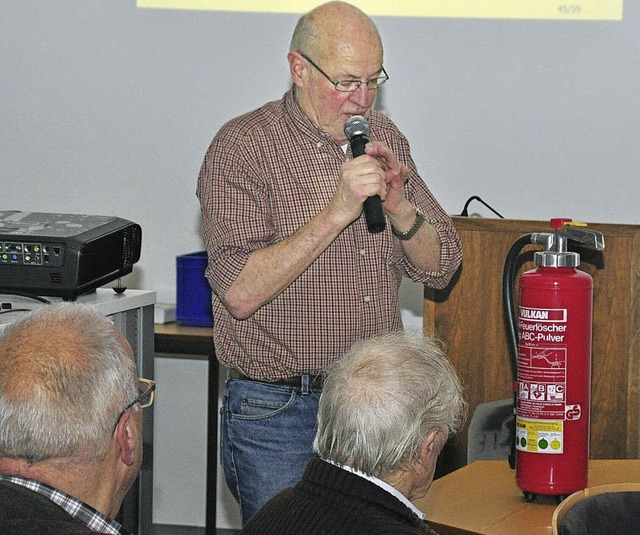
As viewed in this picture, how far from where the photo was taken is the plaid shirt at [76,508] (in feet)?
3.76

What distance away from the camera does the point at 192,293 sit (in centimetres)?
343

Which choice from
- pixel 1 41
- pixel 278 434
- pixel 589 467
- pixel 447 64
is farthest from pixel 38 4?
pixel 589 467

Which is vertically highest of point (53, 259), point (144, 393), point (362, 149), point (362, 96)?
point (362, 96)

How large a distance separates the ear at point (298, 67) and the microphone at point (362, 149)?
0.45ft

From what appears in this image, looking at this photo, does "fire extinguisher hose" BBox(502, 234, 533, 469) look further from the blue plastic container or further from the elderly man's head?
the blue plastic container

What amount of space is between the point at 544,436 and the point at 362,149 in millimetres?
670

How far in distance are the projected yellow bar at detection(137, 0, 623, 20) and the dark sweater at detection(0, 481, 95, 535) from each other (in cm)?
270

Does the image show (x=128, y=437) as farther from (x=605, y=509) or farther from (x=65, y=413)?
(x=605, y=509)

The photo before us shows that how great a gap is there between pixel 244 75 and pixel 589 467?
7.28 feet

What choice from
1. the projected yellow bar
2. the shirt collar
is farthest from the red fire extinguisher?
the projected yellow bar

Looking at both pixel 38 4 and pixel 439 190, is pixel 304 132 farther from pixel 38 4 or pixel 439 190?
pixel 38 4

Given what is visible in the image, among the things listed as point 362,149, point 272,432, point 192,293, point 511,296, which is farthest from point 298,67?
point 192,293

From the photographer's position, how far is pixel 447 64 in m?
3.50

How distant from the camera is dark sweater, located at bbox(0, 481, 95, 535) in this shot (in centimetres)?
105
